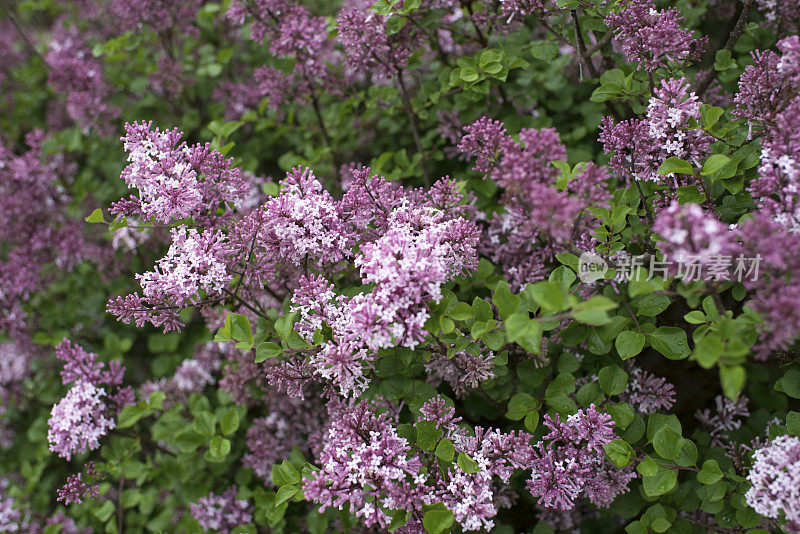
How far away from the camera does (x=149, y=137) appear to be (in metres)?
1.87

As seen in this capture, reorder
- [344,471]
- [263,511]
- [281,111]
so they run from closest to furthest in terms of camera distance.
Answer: [344,471] → [263,511] → [281,111]

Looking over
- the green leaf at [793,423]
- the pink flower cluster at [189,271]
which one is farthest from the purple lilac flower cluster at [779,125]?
the pink flower cluster at [189,271]

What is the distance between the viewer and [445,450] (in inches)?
63.9

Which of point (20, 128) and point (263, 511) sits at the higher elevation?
point (20, 128)

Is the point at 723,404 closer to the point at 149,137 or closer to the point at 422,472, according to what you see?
the point at 422,472

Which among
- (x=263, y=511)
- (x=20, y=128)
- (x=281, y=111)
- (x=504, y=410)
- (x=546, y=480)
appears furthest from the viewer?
(x=20, y=128)

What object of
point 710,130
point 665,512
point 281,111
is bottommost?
point 665,512

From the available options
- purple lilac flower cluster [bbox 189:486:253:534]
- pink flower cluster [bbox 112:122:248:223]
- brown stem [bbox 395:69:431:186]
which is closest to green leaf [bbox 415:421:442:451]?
pink flower cluster [bbox 112:122:248:223]

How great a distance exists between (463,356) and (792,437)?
92 centimetres

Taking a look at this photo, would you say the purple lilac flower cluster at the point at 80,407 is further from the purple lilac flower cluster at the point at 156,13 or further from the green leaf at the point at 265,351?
the purple lilac flower cluster at the point at 156,13

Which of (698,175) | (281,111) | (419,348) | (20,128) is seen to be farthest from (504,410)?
(20,128)

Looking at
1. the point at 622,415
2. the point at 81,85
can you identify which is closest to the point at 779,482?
the point at 622,415

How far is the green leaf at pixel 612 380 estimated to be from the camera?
5.92 ft

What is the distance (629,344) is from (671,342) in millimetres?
117
